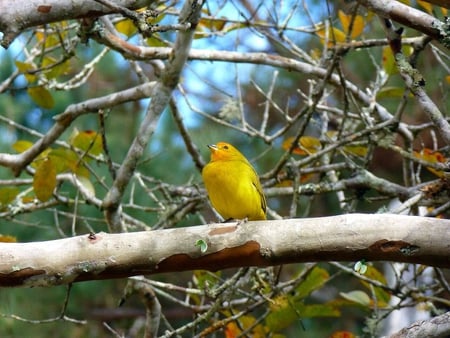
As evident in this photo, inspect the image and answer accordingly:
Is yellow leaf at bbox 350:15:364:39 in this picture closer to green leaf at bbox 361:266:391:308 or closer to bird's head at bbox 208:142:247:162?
bird's head at bbox 208:142:247:162

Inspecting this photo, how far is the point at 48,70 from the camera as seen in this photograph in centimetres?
482

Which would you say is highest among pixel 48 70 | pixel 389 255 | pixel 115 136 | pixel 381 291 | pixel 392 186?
pixel 115 136

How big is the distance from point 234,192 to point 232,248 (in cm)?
131

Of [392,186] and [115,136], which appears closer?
[392,186]

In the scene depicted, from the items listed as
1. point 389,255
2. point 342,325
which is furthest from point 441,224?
point 342,325

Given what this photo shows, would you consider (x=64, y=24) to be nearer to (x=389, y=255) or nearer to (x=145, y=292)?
(x=145, y=292)

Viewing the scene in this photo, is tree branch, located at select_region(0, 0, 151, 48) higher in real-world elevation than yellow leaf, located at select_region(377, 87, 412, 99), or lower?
lower

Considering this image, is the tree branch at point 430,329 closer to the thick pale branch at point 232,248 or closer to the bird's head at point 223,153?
the thick pale branch at point 232,248

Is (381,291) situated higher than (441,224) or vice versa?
(381,291)

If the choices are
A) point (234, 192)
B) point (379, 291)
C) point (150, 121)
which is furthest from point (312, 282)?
point (150, 121)

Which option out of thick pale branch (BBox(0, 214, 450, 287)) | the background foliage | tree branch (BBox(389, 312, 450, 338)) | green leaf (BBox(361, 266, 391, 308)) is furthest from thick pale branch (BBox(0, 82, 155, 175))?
tree branch (BBox(389, 312, 450, 338))

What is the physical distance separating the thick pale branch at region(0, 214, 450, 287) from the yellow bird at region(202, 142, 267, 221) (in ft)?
4.11

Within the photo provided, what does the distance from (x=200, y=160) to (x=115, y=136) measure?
10.1 feet

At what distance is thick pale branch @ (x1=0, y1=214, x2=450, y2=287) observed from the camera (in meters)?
2.78
